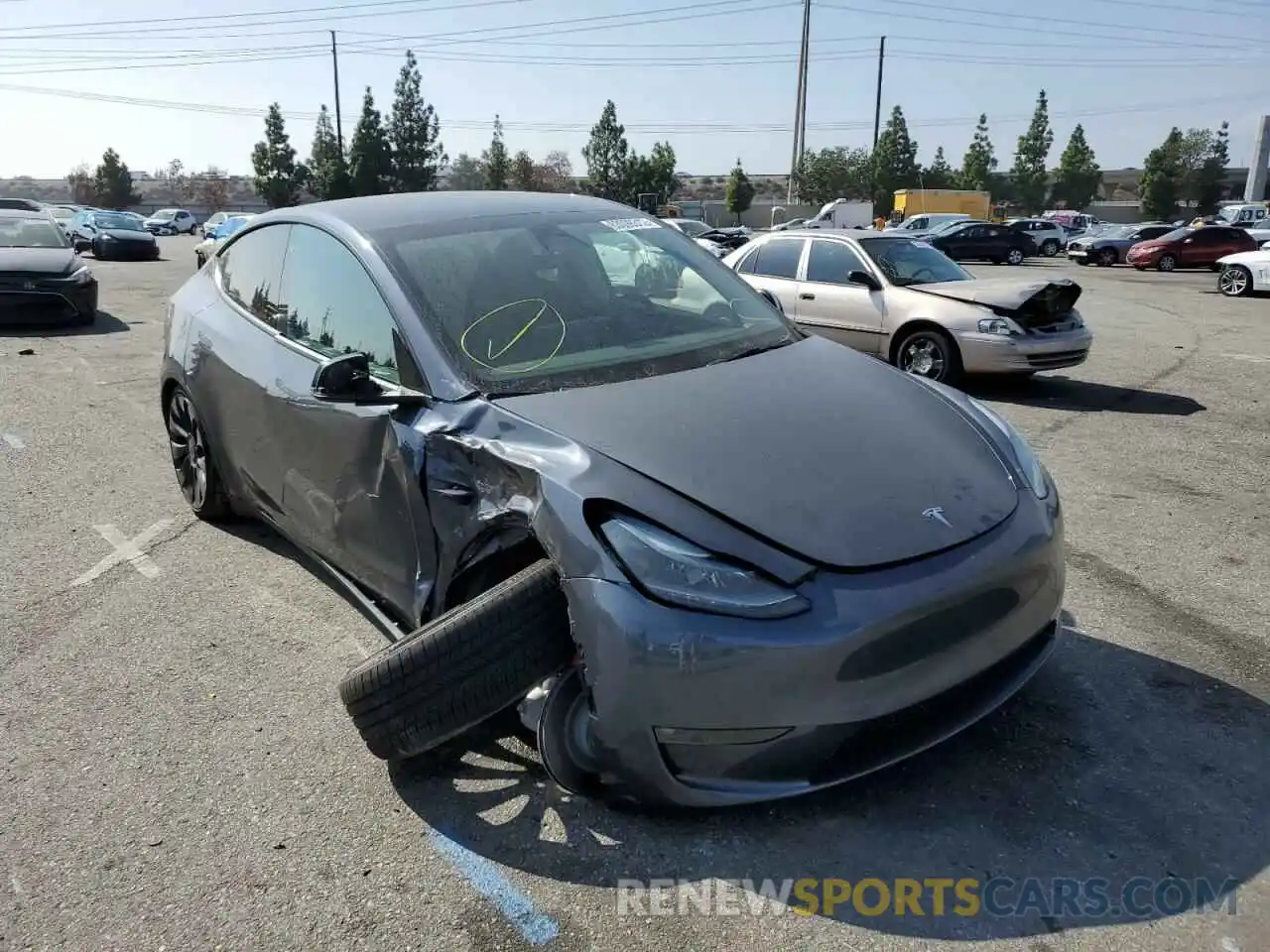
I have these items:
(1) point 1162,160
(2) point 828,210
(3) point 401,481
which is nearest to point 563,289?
(3) point 401,481

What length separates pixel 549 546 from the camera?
8.55ft

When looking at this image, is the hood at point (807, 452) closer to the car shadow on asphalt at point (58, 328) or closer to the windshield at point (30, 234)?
the car shadow on asphalt at point (58, 328)

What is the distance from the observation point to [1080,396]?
8930 mm

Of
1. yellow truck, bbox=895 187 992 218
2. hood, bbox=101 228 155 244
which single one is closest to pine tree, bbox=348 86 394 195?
yellow truck, bbox=895 187 992 218

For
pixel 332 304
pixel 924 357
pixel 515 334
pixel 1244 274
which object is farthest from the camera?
pixel 1244 274

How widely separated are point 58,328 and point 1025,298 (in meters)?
12.1

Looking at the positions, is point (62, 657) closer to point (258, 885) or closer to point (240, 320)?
point (240, 320)

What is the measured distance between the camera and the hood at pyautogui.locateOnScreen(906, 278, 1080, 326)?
867 cm

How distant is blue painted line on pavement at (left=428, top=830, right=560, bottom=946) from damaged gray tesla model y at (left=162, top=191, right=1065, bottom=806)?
0.91 ft

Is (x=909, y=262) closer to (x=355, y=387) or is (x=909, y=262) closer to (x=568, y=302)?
(x=568, y=302)

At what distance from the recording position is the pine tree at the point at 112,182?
3388 inches

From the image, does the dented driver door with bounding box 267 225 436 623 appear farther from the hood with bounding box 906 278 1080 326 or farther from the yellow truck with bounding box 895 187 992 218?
the yellow truck with bounding box 895 187 992 218

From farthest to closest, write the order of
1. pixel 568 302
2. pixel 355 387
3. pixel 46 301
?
pixel 46 301, pixel 568 302, pixel 355 387

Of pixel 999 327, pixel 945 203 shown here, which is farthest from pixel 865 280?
pixel 945 203
